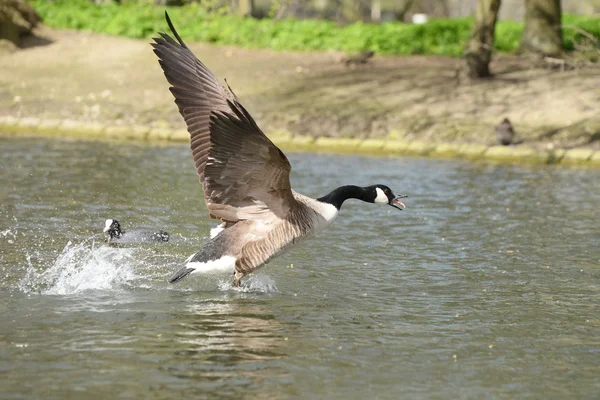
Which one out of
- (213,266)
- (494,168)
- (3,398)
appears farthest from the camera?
(494,168)

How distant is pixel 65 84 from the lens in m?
24.6

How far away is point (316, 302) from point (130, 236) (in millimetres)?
3129

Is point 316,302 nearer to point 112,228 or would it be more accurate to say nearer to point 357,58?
point 112,228

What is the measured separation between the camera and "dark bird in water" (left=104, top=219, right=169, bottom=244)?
35.1 ft

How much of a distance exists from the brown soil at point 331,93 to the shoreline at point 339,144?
0.67 metres

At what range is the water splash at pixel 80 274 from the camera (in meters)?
8.77

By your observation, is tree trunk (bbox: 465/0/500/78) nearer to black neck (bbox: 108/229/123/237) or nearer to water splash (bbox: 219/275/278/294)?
black neck (bbox: 108/229/123/237)

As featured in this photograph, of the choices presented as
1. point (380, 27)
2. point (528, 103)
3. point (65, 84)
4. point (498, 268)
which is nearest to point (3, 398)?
point (498, 268)

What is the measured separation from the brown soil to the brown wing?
11.4 m

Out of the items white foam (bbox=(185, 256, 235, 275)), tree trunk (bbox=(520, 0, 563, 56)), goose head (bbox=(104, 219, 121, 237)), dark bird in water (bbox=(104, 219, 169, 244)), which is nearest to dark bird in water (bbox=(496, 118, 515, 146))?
tree trunk (bbox=(520, 0, 563, 56))

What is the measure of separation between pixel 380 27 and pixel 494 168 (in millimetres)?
11915

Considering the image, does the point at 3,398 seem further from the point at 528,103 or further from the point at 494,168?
the point at 528,103

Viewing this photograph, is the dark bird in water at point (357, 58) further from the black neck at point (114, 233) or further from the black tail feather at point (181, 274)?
the black tail feather at point (181, 274)

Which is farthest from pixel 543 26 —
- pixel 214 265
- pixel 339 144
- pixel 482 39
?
pixel 214 265
